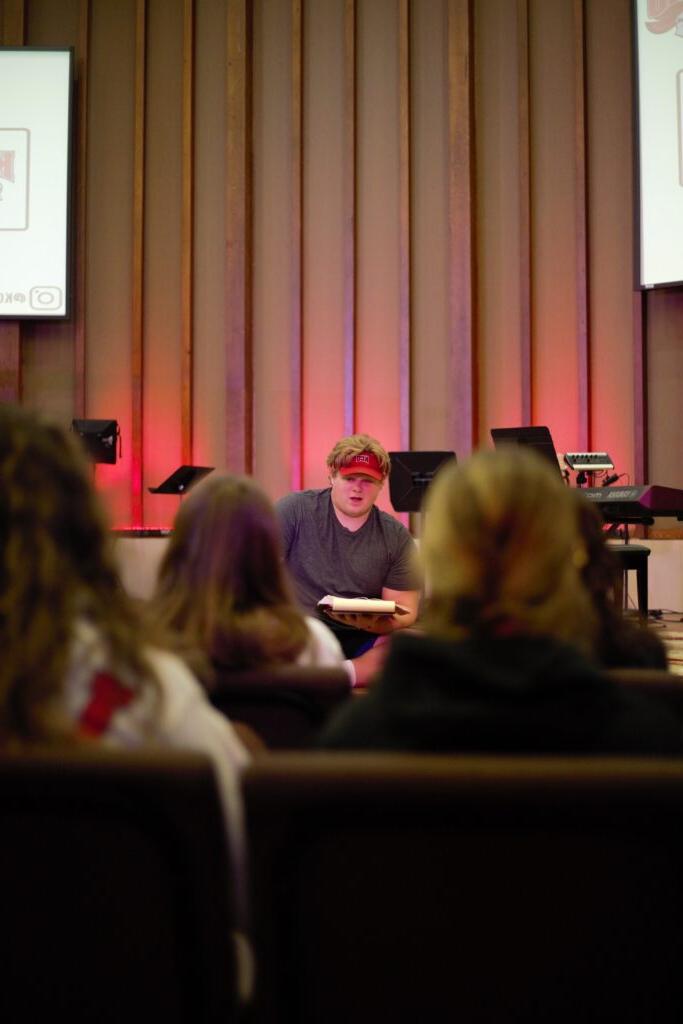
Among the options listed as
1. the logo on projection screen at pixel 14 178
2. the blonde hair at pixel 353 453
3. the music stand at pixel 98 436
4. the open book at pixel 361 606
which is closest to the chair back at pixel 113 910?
the open book at pixel 361 606

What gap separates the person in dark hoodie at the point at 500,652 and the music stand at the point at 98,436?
5588 mm

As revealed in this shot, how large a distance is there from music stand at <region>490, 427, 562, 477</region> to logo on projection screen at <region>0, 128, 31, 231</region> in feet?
13.1

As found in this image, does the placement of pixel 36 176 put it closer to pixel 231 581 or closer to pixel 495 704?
pixel 231 581

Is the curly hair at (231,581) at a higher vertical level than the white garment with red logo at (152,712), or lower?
higher

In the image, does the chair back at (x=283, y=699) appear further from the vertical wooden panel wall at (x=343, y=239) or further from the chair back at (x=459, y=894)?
the vertical wooden panel wall at (x=343, y=239)

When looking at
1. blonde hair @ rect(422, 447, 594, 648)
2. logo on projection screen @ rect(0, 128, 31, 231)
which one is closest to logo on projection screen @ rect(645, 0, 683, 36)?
logo on projection screen @ rect(0, 128, 31, 231)

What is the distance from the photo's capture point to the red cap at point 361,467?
348cm

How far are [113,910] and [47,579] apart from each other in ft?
1.10

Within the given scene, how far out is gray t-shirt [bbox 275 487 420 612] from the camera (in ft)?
11.5

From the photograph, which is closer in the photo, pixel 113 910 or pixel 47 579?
pixel 113 910

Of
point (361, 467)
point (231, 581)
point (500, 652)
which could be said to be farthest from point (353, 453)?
point (500, 652)

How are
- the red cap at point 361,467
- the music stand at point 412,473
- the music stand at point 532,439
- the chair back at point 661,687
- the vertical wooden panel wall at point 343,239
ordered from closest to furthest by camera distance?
the chair back at point 661,687 → the red cap at point 361,467 → the music stand at point 532,439 → the music stand at point 412,473 → the vertical wooden panel wall at point 343,239

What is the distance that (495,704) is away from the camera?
0.91 m

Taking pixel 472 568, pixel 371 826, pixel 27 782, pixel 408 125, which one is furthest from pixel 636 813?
pixel 408 125
